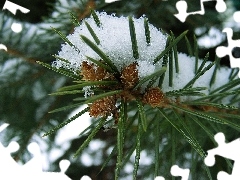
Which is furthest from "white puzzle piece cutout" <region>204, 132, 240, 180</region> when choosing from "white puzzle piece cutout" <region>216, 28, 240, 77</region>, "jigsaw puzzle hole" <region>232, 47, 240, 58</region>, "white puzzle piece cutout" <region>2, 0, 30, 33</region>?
"white puzzle piece cutout" <region>2, 0, 30, 33</region>

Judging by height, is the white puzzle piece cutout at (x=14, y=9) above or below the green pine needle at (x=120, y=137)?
above

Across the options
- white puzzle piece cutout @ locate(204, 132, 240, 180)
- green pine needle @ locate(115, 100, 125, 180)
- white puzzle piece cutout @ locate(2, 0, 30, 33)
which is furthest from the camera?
white puzzle piece cutout @ locate(2, 0, 30, 33)

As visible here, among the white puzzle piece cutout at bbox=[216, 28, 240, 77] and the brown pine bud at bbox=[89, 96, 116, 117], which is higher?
the white puzzle piece cutout at bbox=[216, 28, 240, 77]

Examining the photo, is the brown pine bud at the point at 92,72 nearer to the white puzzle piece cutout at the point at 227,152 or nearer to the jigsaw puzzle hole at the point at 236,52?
the white puzzle piece cutout at the point at 227,152

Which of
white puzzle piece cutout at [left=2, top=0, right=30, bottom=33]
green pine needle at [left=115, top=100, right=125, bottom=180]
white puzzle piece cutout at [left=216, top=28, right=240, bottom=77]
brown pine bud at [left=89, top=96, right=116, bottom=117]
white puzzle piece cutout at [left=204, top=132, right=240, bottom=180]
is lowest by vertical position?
white puzzle piece cutout at [left=204, top=132, right=240, bottom=180]

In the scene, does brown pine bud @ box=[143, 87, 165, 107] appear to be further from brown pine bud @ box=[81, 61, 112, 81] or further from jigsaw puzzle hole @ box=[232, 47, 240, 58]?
jigsaw puzzle hole @ box=[232, 47, 240, 58]

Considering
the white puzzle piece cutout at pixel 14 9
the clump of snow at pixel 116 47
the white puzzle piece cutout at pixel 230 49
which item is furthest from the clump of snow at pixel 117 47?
the white puzzle piece cutout at pixel 14 9

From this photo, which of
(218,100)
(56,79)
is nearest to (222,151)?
(218,100)

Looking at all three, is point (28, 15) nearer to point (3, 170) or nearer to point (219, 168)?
point (3, 170)

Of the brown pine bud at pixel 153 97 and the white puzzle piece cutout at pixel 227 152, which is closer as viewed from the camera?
the brown pine bud at pixel 153 97
